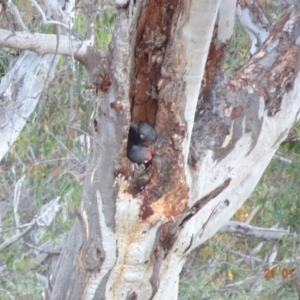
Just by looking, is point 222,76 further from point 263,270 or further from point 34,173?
point 263,270

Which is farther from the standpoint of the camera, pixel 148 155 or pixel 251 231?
pixel 251 231

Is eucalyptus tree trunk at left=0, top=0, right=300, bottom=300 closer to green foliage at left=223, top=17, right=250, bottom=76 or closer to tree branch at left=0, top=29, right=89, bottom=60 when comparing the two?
tree branch at left=0, top=29, right=89, bottom=60

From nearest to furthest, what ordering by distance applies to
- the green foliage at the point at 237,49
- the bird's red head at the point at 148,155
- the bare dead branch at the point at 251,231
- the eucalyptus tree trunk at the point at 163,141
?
1. the eucalyptus tree trunk at the point at 163,141
2. the bird's red head at the point at 148,155
3. the green foliage at the point at 237,49
4. the bare dead branch at the point at 251,231

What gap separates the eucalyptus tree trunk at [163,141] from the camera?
2541 millimetres

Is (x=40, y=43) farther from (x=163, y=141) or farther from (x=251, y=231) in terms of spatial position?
(x=251, y=231)

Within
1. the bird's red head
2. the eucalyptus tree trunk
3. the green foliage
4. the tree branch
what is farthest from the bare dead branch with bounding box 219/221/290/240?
the tree branch

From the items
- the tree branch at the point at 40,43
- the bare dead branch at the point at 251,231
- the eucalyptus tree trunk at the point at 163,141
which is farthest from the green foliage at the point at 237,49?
the tree branch at the point at 40,43

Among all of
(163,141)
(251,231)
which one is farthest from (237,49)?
(163,141)

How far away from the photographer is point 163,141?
8.82ft

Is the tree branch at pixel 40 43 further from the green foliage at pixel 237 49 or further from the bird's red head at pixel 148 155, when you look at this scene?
the green foliage at pixel 237 49

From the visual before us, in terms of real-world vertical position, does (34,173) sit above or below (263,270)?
above

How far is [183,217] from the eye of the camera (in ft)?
8.95

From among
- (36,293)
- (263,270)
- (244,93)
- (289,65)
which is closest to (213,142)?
(244,93)

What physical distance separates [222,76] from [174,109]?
0.48 m
